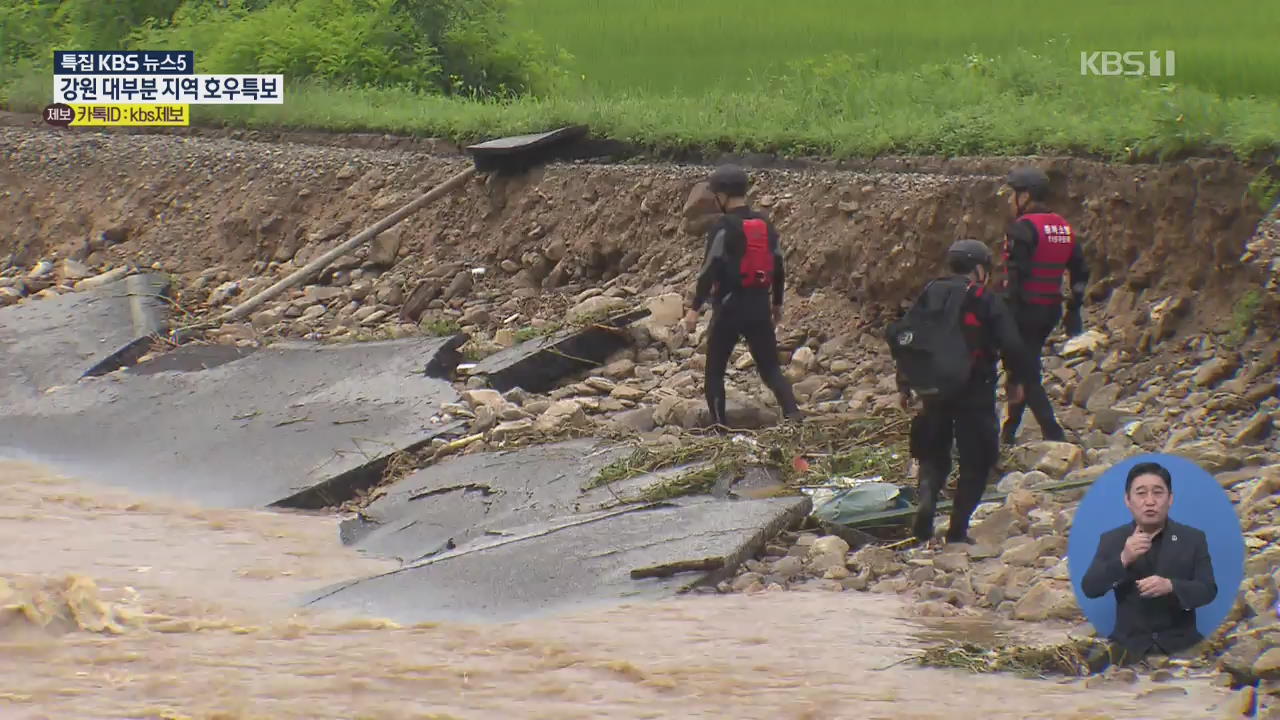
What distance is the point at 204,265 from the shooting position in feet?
54.4

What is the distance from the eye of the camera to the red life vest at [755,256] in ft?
32.2

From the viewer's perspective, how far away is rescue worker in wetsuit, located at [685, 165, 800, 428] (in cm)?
977

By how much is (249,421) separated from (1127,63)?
809 centimetres

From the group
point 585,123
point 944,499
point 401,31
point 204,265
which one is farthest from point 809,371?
point 401,31

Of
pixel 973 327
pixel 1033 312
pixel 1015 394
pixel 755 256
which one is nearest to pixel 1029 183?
pixel 1033 312

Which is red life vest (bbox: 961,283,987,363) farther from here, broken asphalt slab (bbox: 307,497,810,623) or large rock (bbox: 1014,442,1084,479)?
large rock (bbox: 1014,442,1084,479)

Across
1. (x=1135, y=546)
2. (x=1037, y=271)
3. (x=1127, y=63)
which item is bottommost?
(x=1135, y=546)

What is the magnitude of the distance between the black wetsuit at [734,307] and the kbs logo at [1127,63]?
5.37 m

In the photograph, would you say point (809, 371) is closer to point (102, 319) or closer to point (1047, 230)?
point (1047, 230)

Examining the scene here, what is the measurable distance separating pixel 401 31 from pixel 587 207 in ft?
23.3

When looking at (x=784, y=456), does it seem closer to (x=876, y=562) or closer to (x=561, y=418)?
(x=876, y=562)

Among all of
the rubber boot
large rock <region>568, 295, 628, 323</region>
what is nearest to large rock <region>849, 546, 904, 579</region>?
the rubber boot

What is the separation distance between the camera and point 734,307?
392 inches

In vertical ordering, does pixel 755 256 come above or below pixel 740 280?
above
